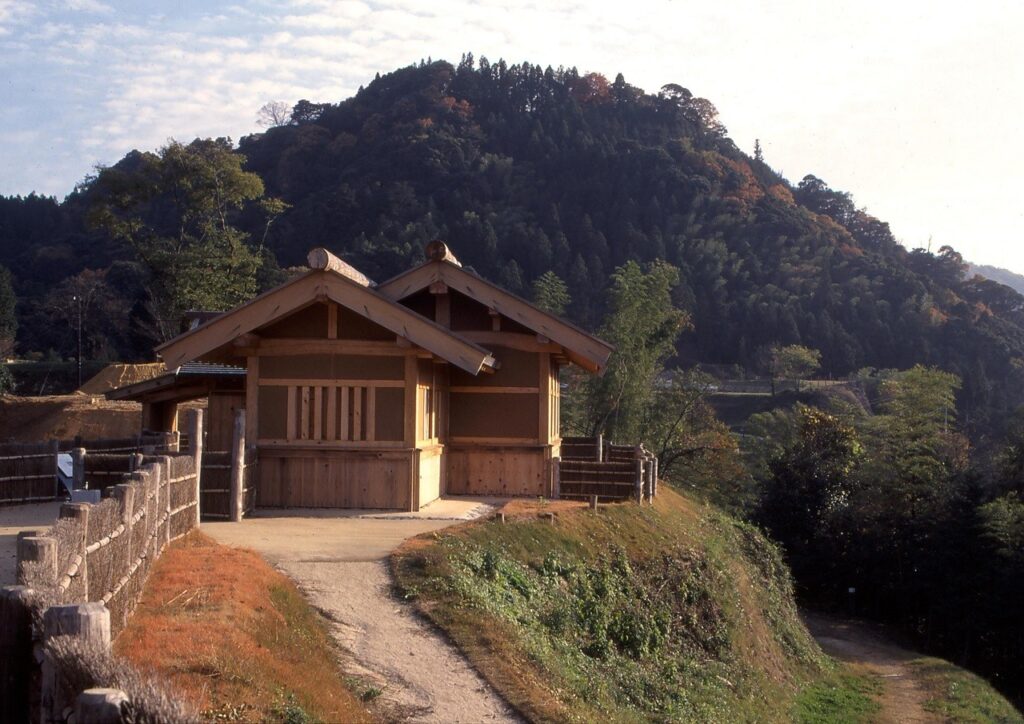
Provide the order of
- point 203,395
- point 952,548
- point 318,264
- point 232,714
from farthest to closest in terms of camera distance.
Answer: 1. point 952,548
2. point 203,395
3. point 318,264
4. point 232,714

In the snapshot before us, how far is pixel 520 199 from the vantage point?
90938 millimetres

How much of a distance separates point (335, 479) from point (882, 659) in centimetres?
2175

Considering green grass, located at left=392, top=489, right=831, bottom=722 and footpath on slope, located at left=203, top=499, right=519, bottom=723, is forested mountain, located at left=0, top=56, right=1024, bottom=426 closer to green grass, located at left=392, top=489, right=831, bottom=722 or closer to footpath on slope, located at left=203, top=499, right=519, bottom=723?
green grass, located at left=392, top=489, right=831, bottom=722

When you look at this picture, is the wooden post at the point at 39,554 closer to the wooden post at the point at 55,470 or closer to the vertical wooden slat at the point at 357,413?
the vertical wooden slat at the point at 357,413

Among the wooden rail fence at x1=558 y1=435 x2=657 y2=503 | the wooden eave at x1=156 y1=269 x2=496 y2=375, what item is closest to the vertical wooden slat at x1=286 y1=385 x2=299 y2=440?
the wooden eave at x1=156 y1=269 x2=496 y2=375

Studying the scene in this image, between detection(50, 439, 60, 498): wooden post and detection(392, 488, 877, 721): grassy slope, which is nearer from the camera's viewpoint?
detection(392, 488, 877, 721): grassy slope

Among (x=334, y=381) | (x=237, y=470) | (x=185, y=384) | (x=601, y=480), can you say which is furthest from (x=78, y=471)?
(x=601, y=480)

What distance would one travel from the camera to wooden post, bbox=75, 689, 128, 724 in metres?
4.96

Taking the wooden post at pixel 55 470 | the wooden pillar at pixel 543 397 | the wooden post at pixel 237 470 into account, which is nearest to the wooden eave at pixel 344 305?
the wooden post at pixel 237 470

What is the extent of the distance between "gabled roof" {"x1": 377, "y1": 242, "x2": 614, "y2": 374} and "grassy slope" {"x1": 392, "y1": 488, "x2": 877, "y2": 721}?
339cm

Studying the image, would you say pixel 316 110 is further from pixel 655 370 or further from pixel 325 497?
pixel 325 497

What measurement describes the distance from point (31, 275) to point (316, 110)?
48403 millimetres

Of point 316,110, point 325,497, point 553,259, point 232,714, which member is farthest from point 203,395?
point 316,110

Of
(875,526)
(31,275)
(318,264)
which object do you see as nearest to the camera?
(318,264)
